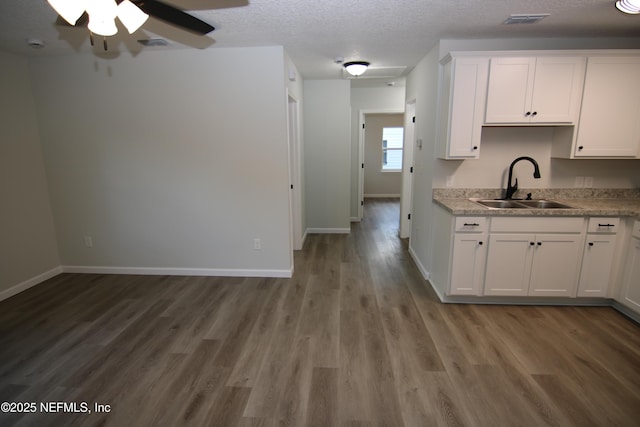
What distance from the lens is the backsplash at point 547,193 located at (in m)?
3.30

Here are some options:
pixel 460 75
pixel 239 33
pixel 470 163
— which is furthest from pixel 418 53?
pixel 239 33

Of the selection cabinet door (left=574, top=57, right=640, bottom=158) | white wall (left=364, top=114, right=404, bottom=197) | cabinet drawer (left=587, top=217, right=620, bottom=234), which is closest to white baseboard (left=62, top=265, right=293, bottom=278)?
cabinet drawer (left=587, top=217, right=620, bottom=234)

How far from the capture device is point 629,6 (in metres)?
2.25

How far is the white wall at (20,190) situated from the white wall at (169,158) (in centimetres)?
11

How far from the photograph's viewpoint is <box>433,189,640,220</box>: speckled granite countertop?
274cm

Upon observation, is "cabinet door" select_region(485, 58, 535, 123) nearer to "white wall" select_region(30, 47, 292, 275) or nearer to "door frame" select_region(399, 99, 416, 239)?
"door frame" select_region(399, 99, 416, 239)

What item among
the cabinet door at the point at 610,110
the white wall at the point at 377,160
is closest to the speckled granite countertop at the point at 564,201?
the cabinet door at the point at 610,110

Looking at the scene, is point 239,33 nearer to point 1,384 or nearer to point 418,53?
point 418,53

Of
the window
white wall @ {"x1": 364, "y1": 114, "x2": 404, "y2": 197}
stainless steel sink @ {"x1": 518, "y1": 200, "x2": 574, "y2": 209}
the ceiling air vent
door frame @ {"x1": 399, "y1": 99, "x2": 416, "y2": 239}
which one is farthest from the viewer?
the window

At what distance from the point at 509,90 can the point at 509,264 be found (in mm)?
1560

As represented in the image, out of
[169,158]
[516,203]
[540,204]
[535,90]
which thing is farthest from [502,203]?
[169,158]

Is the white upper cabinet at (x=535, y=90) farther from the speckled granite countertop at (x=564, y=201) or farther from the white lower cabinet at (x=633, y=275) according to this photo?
the white lower cabinet at (x=633, y=275)

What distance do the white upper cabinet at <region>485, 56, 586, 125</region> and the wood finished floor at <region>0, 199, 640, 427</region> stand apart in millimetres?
1769

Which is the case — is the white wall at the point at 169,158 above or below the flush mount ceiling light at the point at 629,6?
below
